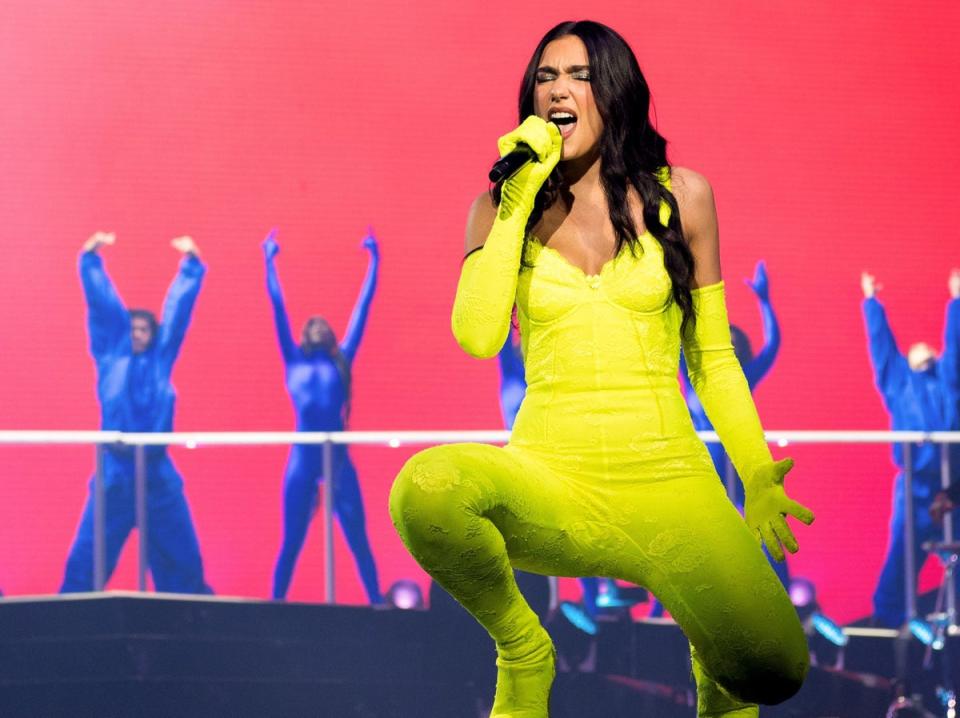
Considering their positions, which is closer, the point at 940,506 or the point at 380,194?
the point at 940,506

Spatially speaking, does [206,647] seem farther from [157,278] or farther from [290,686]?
[157,278]

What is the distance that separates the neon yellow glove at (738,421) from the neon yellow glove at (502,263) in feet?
0.99

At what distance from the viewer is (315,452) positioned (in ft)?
12.3

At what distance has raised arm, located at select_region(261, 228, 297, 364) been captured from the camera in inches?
150

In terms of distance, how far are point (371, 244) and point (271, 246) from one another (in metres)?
0.28

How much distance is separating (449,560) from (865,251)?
2591 mm

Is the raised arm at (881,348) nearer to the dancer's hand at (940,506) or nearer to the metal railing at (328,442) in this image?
the metal railing at (328,442)

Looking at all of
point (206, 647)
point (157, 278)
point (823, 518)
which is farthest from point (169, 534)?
point (823, 518)

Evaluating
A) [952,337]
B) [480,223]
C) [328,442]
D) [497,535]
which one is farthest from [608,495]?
[952,337]

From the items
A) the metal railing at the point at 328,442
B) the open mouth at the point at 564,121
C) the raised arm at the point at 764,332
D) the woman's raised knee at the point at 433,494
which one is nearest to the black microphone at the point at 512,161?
the open mouth at the point at 564,121

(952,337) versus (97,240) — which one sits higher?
(97,240)

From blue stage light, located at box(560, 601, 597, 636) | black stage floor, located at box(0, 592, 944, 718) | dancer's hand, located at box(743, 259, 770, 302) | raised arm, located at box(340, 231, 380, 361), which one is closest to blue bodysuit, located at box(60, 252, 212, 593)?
black stage floor, located at box(0, 592, 944, 718)

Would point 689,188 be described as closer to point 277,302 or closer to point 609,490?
point 609,490

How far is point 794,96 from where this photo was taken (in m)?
3.98
